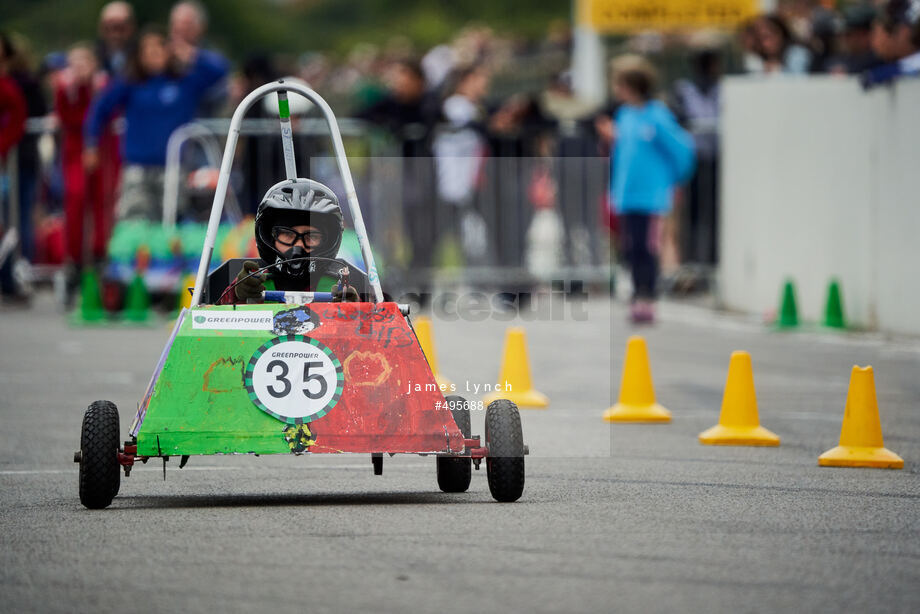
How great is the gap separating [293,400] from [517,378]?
447 centimetres

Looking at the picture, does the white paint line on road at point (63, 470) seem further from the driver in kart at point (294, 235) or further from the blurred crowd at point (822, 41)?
the blurred crowd at point (822, 41)

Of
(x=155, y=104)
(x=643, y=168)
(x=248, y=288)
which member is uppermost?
(x=155, y=104)

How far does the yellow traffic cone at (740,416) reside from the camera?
32.9 ft

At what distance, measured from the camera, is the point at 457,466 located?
26.7 feet

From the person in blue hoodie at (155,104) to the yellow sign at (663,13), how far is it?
296 inches

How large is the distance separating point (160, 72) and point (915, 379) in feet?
32.0

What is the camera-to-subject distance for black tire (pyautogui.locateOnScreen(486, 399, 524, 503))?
760 centimetres

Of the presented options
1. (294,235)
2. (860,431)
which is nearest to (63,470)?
(294,235)

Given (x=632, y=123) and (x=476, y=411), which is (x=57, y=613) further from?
(x=632, y=123)

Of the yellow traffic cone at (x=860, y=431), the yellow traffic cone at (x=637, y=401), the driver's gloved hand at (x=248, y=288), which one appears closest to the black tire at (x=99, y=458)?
the driver's gloved hand at (x=248, y=288)

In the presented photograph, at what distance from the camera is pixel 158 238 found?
64.2ft

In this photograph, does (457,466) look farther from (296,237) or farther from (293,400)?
(296,237)

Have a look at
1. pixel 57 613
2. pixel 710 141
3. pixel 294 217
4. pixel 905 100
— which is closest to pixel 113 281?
pixel 710 141

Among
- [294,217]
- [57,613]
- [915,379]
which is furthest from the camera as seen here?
[915,379]
